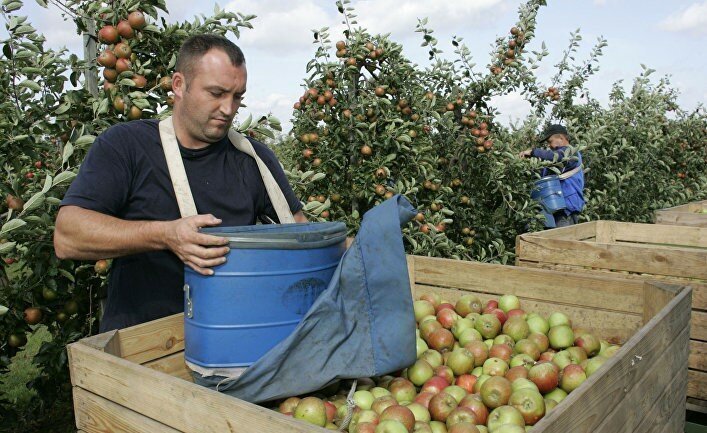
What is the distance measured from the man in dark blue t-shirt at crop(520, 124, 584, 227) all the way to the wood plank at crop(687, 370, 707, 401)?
10.1 feet

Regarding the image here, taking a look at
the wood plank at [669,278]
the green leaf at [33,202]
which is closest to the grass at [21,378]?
the green leaf at [33,202]

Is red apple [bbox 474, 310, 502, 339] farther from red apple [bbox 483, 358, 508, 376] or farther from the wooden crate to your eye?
the wooden crate

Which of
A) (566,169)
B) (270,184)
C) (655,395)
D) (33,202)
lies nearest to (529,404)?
(655,395)

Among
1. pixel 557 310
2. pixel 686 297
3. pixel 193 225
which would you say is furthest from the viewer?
pixel 557 310

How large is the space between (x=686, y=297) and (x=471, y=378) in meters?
0.92

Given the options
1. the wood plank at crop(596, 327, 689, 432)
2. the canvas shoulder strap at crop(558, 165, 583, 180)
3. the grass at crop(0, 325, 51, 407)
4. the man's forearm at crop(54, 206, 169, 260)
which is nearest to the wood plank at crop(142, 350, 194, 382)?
the man's forearm at crop(54, 206, 169, 260)

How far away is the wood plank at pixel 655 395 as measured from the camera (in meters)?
1.78

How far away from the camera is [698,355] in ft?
11.6

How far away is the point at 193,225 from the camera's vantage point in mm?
1625

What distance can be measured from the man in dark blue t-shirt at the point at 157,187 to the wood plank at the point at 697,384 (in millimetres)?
2821

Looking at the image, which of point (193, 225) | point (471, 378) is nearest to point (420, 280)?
point (471, 378)

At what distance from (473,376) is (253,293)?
3.09ft

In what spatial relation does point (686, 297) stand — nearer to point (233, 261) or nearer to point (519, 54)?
point (233, 261)

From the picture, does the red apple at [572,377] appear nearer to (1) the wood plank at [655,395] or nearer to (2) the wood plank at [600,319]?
(1) the wood plank at [655,395]
